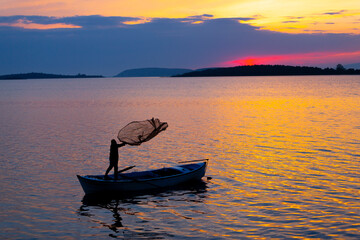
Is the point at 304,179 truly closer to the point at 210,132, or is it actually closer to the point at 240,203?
the point at 240,203

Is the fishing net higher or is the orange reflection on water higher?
the fishing net

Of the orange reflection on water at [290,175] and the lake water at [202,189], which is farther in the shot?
the orange reflection on water at [290,175]

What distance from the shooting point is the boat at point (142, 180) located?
23.5 m

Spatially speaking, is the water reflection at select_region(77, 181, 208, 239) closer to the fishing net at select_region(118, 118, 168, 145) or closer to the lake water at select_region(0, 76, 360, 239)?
the lake water at select_region(0, 76, 360, 239)

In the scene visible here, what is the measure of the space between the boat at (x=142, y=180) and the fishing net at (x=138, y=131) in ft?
7.05

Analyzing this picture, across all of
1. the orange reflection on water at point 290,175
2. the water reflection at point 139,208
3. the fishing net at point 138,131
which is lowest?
the water reflection at point 139,208

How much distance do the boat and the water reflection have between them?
0.35m

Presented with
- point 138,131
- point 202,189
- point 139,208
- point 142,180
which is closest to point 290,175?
point 202,189

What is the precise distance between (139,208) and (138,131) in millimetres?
5254

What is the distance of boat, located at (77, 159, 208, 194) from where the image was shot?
76.9ft

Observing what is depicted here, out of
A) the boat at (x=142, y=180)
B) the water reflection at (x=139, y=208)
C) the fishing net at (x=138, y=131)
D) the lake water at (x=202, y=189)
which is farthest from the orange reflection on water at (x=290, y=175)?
the fishing net at (x=138, y=131)

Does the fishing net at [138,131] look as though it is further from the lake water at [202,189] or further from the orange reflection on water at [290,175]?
the orange reflection on water at [290,175]

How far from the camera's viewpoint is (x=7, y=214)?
20.6 metres

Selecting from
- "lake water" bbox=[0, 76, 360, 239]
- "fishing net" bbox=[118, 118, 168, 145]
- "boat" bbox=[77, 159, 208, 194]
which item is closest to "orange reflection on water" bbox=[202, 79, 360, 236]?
Answer: "lake water" bbox=[0, 76, 360, 239]
